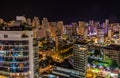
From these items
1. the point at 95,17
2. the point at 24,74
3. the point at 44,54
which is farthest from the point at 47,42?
the point at 24,74

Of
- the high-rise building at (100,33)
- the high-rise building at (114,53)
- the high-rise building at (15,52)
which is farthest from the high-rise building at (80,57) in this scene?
the high-rise building at (100,33)

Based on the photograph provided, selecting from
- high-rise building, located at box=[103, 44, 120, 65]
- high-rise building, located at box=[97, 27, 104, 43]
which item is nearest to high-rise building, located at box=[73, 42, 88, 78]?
high-rise building, located at box=[103, 44, 120, 65]

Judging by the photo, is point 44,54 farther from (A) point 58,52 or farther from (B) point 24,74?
(B) point 24,74

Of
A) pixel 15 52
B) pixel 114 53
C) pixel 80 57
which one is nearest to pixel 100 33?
pixel 114 53

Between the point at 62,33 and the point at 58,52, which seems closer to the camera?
the point at 58,52

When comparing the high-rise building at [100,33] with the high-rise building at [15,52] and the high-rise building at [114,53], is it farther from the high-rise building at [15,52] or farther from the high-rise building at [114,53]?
the high-rise building at [15,52]

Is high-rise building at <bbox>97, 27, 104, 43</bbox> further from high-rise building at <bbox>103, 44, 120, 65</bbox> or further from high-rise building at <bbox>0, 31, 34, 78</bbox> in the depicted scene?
high-rise building at <bbox>0, 31, 34, 78</bbox>
